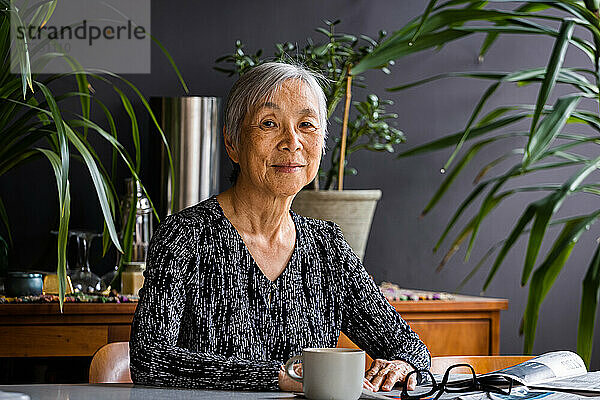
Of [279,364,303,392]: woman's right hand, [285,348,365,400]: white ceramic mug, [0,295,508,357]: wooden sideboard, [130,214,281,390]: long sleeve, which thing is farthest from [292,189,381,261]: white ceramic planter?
[285,348,365,400]: white ceramic mug

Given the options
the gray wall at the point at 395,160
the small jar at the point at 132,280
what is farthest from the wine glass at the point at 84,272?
the gray wall at the point at 395,160

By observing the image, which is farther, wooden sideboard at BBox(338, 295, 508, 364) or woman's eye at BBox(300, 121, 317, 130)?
wooden sideboard at BBox(338, 295, 508, 364)

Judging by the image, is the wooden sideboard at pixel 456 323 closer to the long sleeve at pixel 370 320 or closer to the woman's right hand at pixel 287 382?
the long sleeve at pixel 370 320

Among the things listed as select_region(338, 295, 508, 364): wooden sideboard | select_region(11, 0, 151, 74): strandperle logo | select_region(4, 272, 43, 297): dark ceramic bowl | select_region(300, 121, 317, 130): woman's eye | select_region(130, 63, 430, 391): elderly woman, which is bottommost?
select_region(338, 295, 508, 364): wooden sideboard

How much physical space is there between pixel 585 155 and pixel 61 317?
1.90 m

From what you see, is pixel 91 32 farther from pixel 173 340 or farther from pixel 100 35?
pixel 173 340

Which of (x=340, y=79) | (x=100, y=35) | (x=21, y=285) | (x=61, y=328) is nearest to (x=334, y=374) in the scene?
(x=61, y=328)

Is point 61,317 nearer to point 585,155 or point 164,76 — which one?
point 164,76

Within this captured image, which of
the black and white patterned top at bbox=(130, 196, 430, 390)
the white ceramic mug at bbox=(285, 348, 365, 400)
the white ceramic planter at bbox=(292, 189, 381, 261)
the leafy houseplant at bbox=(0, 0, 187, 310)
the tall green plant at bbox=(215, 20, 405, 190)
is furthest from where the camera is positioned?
the tall green plant at bbox=(215, 20, 405, 190)

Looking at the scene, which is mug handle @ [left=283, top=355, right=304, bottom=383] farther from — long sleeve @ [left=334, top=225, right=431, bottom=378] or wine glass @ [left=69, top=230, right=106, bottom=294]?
wine glass @ [left=69, top=230, right=106, bottom=294]

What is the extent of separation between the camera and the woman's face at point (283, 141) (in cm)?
150

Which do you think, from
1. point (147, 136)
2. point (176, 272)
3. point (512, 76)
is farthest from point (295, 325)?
point (147, 136)

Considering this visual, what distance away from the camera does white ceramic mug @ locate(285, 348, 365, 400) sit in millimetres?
1087

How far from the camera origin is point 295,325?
59.1 inches
